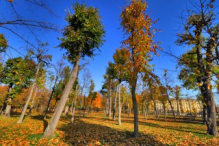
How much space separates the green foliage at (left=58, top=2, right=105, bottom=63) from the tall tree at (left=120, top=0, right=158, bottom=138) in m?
2.67

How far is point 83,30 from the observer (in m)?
10.0

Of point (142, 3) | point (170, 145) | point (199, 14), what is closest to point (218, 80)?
point (199, 14)

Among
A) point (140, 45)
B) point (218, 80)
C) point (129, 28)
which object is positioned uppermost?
point (129, 28)

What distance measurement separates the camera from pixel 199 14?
172 inches

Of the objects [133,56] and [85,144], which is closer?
[85,144]

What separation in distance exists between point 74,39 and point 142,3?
6341mm

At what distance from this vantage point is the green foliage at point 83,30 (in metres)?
10.0

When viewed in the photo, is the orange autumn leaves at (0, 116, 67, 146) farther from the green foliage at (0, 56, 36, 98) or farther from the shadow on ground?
the green foliage at (0, 56, 36, 98)

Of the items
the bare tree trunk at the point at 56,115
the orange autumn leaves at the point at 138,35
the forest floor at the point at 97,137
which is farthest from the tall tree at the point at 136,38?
the bare tree trunk at the point at 56,115

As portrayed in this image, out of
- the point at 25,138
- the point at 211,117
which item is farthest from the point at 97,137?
the point at 211,117

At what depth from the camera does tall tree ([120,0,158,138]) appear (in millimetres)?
8805

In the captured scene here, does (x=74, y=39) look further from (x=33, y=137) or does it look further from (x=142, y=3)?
(x=33, y=137)

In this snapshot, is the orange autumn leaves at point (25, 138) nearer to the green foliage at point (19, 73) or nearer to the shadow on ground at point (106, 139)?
the shadow on ground at point (106, 139)

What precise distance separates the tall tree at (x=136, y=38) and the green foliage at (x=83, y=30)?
267cm
